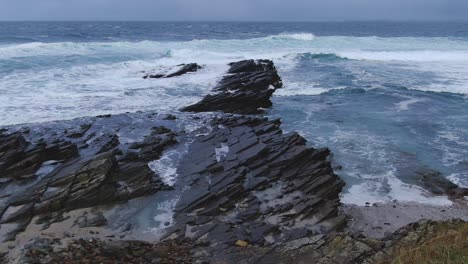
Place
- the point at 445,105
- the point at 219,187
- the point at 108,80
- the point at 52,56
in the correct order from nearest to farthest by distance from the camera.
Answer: the point at 219,187 → the point at 445,105 → the point at 108,80 → the point at 52,56

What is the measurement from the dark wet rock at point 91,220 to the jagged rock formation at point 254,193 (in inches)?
78.3

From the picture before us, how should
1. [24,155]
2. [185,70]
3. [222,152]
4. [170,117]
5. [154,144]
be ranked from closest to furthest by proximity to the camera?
[24,155] < [222,152] < [154,144] < [170,117] < [185,70]

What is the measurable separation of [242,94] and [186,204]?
509 inches

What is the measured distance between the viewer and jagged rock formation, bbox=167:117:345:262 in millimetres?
11188

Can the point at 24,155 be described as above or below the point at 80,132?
above

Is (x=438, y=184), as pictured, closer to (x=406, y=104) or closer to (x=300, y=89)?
(x=406, y=104)

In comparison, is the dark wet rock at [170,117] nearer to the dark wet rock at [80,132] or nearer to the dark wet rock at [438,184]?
the dark wet rock at [80,132]

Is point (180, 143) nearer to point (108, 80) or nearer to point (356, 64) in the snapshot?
point (108, 80)

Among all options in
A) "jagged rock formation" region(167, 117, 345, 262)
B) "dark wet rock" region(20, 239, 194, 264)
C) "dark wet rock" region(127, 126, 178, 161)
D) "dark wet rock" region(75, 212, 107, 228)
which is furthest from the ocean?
"dark wet rock" region(75, 212, 107, 228)

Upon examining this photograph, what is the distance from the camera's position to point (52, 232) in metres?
11.2

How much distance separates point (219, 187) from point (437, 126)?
14.0 meters

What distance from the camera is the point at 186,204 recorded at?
12.7 meters

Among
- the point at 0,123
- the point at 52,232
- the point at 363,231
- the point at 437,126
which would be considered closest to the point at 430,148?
the point at 437,126

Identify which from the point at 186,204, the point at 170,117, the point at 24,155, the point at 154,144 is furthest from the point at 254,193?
the point at 170,117
